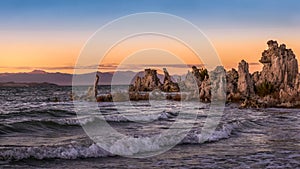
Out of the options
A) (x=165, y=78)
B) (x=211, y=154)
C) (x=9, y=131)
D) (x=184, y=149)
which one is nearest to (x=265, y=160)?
(x=211, y=154)

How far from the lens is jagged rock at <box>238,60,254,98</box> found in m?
50.0

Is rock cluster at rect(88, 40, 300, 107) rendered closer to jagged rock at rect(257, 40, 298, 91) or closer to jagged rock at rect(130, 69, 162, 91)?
jagged rock at rect(257, 40, 298, 91)

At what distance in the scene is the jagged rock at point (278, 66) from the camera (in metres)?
49.2

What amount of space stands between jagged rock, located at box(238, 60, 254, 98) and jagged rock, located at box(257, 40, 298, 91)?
160cm

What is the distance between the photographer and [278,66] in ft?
165

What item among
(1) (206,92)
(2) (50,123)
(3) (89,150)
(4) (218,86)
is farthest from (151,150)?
(1) (206,92)

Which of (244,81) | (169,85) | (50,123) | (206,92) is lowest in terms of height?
(50,123)

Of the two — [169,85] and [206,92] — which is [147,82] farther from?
[206,92]

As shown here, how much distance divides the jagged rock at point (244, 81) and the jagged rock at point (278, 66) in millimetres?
1600

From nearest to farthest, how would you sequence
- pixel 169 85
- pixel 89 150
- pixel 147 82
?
pixel 89 150
pixel 169 85
pixel 147 82

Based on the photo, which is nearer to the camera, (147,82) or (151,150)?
(151,150)

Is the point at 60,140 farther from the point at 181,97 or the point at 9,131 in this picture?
the point at 181,97

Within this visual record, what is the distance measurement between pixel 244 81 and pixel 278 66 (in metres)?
4.36

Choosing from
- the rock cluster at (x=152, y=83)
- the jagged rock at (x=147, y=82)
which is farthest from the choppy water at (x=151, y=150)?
the jagged rock at (x=147, y=82)
